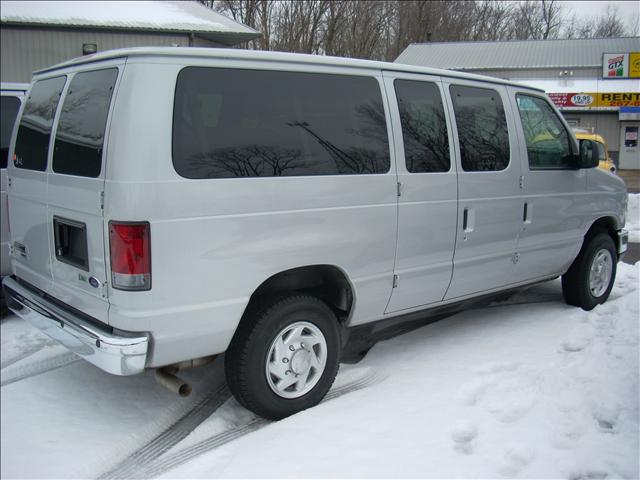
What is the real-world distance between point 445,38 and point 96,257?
38.1 metres

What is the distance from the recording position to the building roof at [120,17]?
51.8 feet

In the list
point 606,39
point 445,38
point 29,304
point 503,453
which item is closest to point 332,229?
point 503,453

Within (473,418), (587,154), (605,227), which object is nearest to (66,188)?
(473,418)

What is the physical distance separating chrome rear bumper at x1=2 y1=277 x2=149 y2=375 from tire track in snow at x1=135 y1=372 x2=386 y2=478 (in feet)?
1.89

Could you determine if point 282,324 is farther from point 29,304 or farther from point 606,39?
point 606,39

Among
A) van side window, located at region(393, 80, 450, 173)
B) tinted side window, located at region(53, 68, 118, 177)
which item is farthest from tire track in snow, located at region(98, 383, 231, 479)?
van side window, located at region(393, 80, 450, 173)

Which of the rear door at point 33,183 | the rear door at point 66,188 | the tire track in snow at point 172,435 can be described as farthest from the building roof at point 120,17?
the tire track in snow at point 172,435

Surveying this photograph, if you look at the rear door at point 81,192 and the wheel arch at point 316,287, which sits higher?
the rear door at point 81,192

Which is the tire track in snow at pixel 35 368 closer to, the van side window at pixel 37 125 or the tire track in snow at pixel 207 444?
the van side window at pixel 37 125

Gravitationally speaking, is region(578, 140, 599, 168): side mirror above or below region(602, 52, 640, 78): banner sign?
below

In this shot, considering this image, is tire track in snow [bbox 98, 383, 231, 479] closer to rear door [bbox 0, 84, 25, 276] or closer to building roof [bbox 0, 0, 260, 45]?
rear door [bbox 0, 84, 25, 276]

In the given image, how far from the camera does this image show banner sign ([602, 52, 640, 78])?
6.67 meters

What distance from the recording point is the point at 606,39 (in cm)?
784

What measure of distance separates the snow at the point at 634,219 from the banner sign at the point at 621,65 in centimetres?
315
